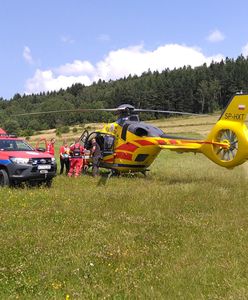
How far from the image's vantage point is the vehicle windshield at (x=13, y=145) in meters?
14.3

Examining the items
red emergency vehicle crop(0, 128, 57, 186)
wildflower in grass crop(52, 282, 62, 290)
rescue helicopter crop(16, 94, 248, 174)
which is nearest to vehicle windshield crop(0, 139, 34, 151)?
red emergency vehicle crop(0, 128, 57, 186)

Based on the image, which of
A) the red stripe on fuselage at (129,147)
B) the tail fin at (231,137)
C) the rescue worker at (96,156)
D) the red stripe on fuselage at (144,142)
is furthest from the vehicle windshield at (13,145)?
the tail fin at (231,137)

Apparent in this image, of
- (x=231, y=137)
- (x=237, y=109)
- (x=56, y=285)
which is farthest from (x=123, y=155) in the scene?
(x=56, y=285)

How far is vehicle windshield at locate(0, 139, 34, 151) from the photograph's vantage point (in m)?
14.3

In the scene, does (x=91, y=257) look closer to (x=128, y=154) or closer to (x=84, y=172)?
(x=128, y=154)

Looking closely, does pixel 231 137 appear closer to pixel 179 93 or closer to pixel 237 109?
pixel 237 109

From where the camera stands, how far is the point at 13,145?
48.1ft

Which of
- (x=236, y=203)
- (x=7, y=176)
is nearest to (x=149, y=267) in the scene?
(x=236, y=203)

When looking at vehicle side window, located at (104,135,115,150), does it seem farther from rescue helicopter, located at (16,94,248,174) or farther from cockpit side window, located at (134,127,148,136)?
cockpit side window, located at (134,127,148,136)

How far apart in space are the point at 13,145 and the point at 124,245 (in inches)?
336

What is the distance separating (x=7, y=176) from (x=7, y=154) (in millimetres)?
714

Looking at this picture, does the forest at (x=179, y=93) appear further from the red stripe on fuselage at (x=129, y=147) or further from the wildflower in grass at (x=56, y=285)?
the wildflower in grass at (x=56, y=285)

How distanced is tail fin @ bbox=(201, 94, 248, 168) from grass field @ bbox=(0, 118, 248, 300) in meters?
1.71

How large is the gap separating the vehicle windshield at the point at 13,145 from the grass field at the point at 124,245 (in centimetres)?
250
